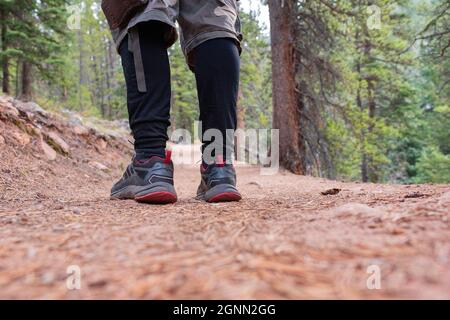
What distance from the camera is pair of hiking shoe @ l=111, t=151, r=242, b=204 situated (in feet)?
5.33

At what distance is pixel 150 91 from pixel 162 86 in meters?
0.06

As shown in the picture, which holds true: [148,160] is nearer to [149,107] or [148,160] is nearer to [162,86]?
[149,107]

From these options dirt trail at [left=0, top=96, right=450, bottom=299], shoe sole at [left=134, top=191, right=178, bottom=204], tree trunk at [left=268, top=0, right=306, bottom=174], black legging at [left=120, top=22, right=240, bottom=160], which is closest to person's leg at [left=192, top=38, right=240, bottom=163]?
black legging at [left=120, top=22, right=240, bottom=160]

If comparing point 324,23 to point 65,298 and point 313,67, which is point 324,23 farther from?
point 65,298

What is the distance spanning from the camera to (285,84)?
6684 mm

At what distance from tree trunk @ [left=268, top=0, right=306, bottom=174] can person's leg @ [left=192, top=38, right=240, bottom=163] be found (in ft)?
16.6

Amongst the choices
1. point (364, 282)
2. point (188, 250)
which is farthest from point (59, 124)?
point (364, 282)

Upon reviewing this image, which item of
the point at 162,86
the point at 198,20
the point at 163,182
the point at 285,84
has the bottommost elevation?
the point at 163,182

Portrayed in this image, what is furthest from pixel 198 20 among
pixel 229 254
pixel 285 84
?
pixel 285 84

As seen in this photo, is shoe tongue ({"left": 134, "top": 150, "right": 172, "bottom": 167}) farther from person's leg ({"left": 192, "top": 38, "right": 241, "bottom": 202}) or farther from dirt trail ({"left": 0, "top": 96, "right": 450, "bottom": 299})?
dirt trail ({"left": 0, "top": 96, "right": 450, "bottom": 299})

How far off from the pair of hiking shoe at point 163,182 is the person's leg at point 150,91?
69 millimetres

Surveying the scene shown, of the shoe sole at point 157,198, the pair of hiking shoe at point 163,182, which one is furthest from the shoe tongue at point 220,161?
the shoe sole at point 157,198

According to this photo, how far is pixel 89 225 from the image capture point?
1.06 meters

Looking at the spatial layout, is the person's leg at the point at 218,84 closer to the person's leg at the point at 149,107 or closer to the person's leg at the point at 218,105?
the person's leg at the point at 218,105
